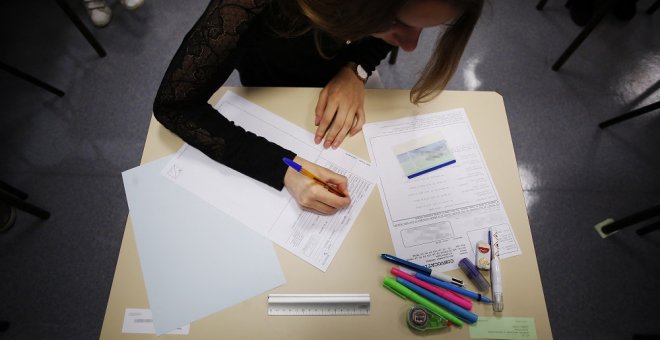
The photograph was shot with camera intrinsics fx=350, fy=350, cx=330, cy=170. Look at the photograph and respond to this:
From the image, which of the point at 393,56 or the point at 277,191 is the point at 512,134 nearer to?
the point at 393,56

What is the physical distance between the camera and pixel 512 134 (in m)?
1.75

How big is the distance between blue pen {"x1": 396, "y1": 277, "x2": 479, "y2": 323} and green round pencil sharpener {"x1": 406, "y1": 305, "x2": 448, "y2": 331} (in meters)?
0.03

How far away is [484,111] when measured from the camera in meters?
0.90

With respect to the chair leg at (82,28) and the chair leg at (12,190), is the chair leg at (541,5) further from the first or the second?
Result: the chair leg at (12,190)

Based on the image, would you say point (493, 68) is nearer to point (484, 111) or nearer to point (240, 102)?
point (484, 111)

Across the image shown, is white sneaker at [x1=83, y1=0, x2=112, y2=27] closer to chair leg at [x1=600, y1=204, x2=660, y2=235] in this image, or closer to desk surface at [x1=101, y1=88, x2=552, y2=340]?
desk surface at [x1=101, y1=88, x2=552, y2=340]

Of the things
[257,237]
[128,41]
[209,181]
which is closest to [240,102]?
[209,181]

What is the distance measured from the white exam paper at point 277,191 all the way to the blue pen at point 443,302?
0.54 feet

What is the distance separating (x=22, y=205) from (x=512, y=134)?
86.3 inches

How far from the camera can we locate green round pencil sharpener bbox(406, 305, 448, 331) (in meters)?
0.67

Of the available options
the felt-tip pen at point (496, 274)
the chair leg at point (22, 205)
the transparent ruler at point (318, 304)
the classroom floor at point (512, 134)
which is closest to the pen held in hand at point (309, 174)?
the transparent ruler at point (318, 304)

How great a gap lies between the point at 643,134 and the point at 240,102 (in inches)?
78.6

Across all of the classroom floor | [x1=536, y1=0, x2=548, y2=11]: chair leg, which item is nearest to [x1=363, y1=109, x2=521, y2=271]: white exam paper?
the classroom floor

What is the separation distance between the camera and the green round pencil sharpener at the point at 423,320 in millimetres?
667
